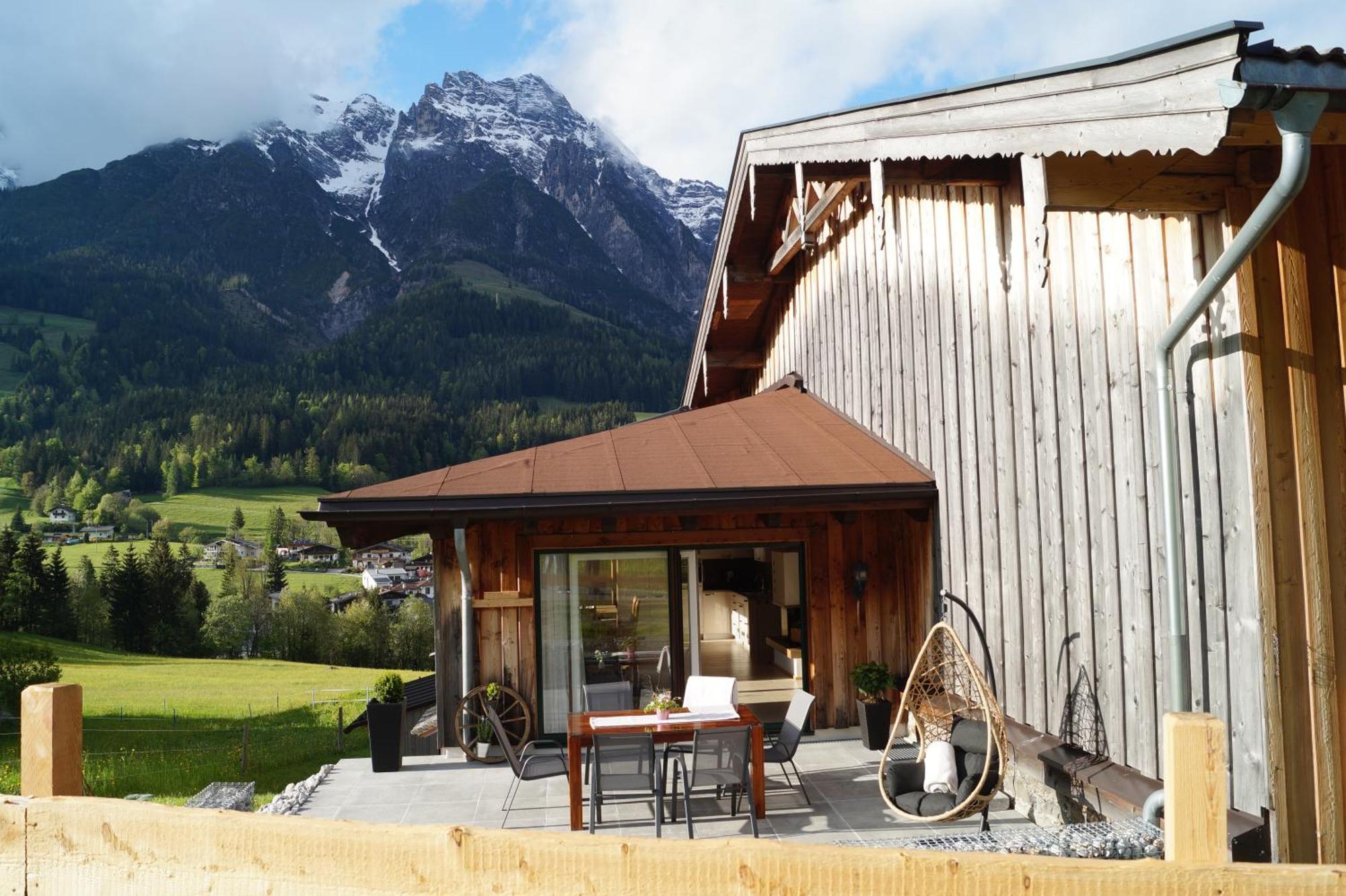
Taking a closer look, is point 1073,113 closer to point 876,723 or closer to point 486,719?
point 876,723

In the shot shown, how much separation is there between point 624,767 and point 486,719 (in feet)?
8.00

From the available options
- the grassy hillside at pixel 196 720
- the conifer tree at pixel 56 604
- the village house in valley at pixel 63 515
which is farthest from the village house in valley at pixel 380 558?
the village house in valley at pixel 63 515

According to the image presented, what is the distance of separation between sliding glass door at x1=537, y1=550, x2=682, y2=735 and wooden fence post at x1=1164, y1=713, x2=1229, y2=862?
25.1ft

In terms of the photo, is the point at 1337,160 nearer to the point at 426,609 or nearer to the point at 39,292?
the point at 426,609

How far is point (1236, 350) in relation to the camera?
191 inches

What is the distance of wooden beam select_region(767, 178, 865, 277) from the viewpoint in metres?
9.59

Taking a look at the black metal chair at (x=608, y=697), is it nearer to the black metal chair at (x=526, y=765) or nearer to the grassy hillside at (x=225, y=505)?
the black metal chair at (x=526, y=765)

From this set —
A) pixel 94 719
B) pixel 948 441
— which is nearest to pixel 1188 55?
pixel 948 441

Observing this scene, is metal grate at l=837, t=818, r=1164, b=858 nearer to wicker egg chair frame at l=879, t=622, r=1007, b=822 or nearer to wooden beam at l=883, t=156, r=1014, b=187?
wicker egg chair frame at l=879, t=622, r=1007, b=822

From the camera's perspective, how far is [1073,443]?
248 inches

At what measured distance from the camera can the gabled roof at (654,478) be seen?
8.30m

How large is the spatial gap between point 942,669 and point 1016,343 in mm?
2906

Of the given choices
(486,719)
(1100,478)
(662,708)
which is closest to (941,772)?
(662,708)

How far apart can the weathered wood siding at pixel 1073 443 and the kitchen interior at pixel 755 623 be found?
2398mm
